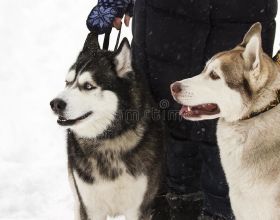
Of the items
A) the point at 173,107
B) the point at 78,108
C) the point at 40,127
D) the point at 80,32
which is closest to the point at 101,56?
the point at 78,108

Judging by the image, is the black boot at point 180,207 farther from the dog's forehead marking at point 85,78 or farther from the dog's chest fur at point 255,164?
the dog's forehead marking at point 85,78

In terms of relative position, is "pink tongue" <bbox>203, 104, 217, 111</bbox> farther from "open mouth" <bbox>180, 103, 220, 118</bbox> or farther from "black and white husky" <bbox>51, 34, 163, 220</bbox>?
"black and white husky" <bbox>51, 34, 163, 220</bbox>

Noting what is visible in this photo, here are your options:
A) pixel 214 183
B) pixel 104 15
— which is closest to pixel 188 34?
pixel 104 15

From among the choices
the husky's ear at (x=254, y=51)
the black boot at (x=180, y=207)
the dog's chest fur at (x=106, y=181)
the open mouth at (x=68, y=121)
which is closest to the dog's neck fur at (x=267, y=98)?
the husky's ear at (x=254, y=51)

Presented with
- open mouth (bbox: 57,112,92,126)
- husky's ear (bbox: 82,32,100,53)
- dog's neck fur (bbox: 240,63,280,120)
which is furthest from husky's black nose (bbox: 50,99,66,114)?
dog's neck fur (bbox: 240,63,280,120)

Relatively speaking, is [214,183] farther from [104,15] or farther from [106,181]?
[104,15]

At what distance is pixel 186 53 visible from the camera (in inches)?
121

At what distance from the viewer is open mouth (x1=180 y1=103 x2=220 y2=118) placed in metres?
2.63

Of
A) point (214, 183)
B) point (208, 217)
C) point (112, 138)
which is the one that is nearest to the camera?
point (112, 138)

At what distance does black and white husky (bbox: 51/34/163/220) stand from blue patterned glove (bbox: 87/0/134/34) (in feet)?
0.54

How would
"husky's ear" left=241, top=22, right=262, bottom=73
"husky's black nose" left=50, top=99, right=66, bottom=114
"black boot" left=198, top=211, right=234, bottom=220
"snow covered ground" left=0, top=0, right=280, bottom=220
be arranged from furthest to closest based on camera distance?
"snow covered ground" left=0, top=0, right=280, bottom=220, "black boot" left=198, top=211, right=234, bottom=220, "husky's black nose" left=50, top=99, right=66, bottom=114, "husky's ear" left=241, top=22, right=262, bottom=73

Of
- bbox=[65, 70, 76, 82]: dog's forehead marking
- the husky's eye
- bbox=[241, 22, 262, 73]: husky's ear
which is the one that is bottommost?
the husky's eye

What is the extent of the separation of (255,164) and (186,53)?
873 millimetres

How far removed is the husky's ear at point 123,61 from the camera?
295 centimetres
